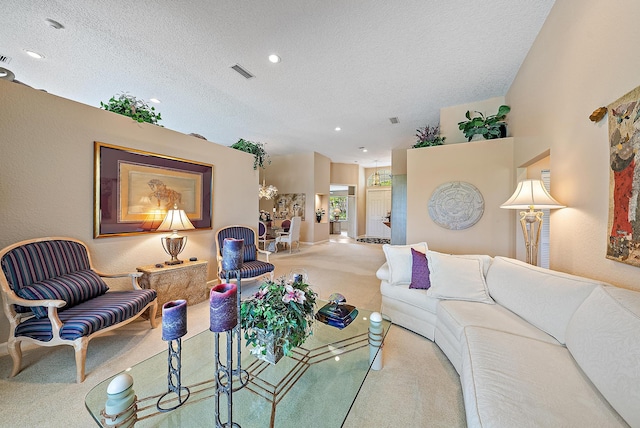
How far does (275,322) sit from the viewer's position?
1.30 meters

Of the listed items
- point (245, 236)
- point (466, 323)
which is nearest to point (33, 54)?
point (245, 236)

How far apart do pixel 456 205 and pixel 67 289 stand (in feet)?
15.6

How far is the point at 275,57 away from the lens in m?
2.88

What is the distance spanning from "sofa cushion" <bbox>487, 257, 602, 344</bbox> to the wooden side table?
3.34m

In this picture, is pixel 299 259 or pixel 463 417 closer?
pixel 463 417

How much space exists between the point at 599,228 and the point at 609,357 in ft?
3.31

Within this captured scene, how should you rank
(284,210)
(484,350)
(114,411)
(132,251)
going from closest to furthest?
(114,411)
(484,350)
(132,251)
(284,210)

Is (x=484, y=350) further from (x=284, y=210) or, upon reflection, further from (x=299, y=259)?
(x=284, y=210)

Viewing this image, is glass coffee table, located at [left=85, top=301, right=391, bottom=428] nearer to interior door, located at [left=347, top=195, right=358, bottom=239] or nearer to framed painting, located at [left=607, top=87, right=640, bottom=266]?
framed painting, located at [left=607, top=87, right=640, bottom=266]

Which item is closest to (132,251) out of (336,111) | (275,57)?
(275,57)

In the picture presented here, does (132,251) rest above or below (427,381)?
above

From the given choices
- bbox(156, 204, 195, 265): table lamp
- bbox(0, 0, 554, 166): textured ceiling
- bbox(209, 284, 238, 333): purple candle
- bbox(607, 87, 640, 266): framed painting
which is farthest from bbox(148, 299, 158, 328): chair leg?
bbox(607, 87, 640, 266): framed painting

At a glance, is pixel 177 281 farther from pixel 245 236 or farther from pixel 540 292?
pixel 540 292

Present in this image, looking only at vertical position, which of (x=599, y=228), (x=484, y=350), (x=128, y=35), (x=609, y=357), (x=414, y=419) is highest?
(x=128, y=35)
